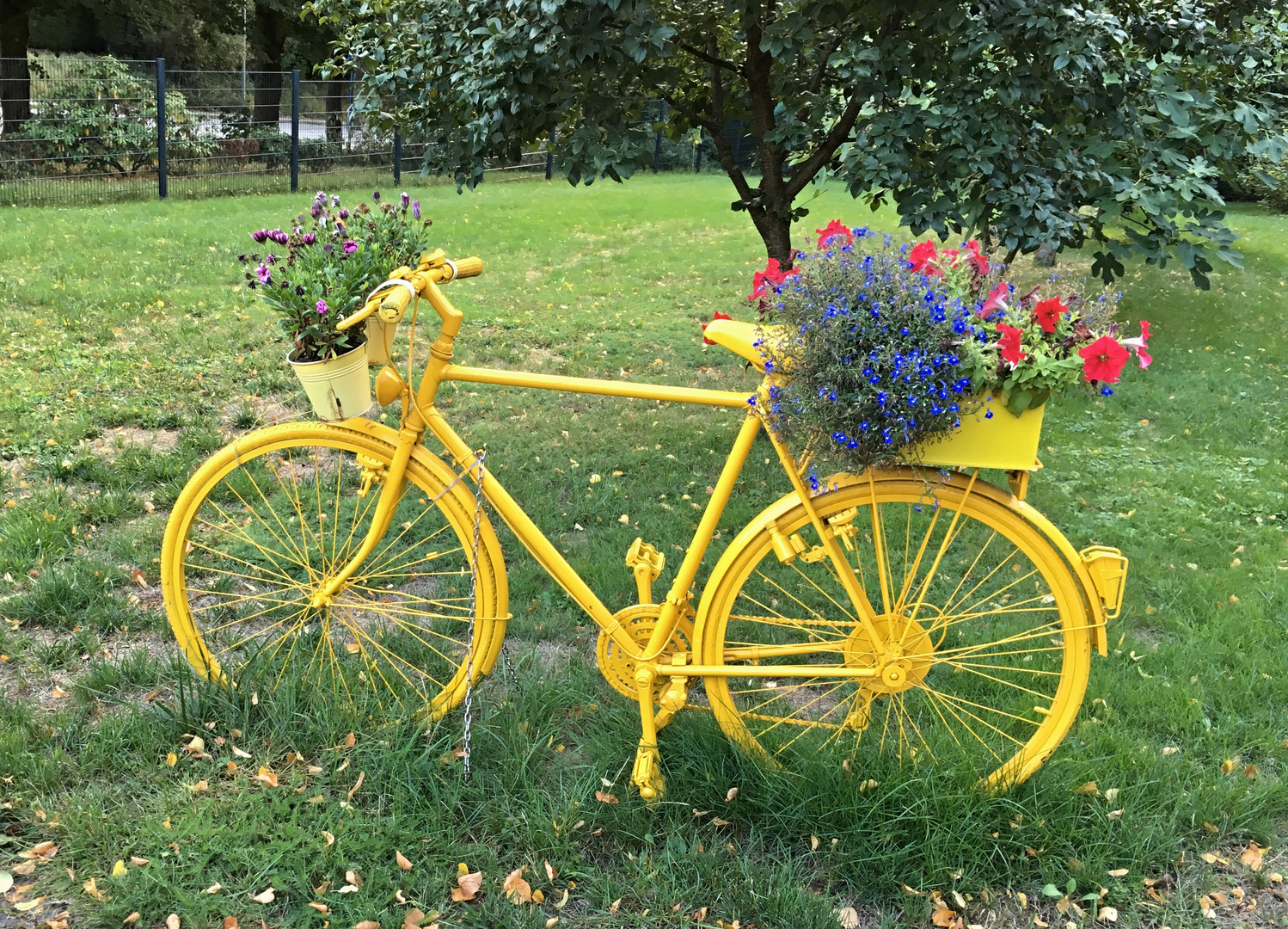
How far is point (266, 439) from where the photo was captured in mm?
2699

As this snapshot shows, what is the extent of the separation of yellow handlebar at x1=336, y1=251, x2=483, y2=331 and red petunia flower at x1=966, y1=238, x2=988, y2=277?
1.35m

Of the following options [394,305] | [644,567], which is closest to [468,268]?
[394,305]

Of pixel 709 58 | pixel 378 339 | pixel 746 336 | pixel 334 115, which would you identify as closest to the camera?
pixel 746 336

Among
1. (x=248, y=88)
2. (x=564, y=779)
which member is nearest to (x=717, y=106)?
(x=564, y=779)

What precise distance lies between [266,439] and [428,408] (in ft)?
1.55

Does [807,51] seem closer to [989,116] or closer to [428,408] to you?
[989,116]

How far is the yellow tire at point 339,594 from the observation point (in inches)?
107

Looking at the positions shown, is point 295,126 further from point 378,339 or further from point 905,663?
point 905,663

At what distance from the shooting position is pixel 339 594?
2.86 metres

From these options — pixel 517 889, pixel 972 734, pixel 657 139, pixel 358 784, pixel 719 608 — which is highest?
pixel 657 139

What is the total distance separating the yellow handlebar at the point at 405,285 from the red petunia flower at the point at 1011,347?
4.70ft

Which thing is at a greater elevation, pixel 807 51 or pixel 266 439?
pixel 807 51

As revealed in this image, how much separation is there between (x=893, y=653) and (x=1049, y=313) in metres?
0.97

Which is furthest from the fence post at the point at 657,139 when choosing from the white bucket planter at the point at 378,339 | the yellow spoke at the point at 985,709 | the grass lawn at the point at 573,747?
the yellow spoke at the point at 985,709
